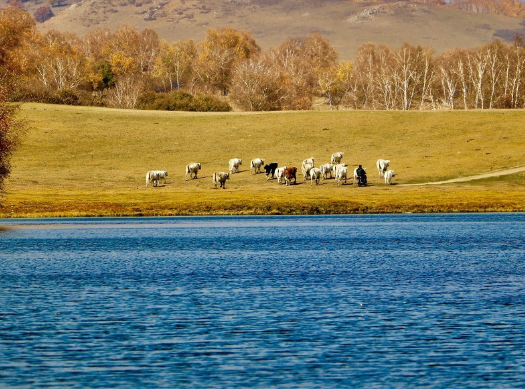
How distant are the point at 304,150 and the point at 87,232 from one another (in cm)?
4667

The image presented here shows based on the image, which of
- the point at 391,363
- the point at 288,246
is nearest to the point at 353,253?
the point at 288,246

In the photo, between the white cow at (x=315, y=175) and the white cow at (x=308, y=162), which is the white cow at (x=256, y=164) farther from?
the white cow at (x=315, y=175)

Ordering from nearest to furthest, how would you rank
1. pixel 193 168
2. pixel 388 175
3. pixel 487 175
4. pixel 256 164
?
pixel 388 175
pixel 487 175
pixel 193 168
pixel 256 164

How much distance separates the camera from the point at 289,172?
89250mm

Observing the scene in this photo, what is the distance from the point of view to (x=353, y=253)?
152 ft

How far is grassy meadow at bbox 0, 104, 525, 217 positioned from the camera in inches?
2940

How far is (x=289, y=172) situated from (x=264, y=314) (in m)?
62.5

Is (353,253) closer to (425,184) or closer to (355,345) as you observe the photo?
(355,345)

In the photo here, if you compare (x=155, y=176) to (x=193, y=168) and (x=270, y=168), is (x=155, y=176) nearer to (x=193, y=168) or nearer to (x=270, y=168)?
(x=193, y=168)

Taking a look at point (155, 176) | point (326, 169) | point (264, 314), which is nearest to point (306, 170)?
point (326, 169)

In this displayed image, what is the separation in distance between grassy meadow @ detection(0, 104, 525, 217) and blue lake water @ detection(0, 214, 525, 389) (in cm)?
2144

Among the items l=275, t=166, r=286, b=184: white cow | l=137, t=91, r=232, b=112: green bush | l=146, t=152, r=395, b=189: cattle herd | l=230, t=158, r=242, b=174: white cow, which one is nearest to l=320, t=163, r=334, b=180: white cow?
l=146, t=152, r=395, b=189: cattle herd

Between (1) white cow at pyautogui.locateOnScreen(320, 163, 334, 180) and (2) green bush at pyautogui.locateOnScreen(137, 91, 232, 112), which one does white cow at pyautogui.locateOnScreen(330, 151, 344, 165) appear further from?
(2) green bush at pyautogui.locateOnScreen(137, 91, 232, 112)

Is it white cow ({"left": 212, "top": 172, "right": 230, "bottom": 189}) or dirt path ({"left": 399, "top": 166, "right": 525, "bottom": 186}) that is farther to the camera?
dirt path ({"left": 399, "top": 166, "right": 525, "bottom": 186})
